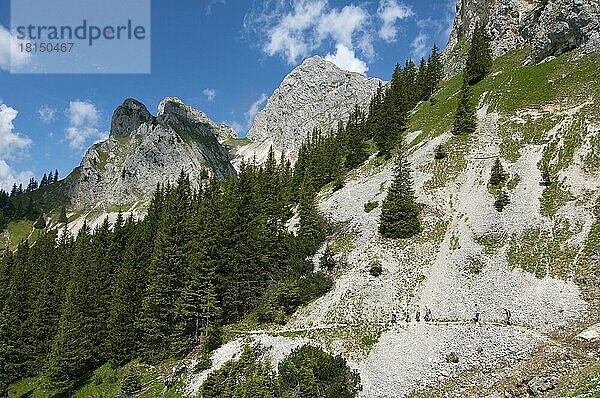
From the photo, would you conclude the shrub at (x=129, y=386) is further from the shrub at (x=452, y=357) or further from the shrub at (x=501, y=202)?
the shrub at (x=501, y=202)

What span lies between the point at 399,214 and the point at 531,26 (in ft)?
228

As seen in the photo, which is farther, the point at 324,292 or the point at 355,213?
the point at 355,213

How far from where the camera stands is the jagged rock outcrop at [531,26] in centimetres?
7331

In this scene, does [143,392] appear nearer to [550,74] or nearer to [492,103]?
[492,103]

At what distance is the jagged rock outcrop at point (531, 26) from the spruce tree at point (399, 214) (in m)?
46.8

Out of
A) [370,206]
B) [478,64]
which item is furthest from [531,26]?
[370,206]

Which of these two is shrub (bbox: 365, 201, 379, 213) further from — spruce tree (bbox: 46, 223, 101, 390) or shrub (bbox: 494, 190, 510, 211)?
spruce tree (bbox: 46, 223, 101, 390)

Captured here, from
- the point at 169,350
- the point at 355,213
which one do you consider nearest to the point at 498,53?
the point at 355,213

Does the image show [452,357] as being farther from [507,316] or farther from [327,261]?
[327,261]

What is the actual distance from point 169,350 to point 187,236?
17792 mm

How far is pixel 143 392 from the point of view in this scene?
42062 mm

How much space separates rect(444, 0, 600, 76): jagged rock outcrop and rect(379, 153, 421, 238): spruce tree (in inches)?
1843

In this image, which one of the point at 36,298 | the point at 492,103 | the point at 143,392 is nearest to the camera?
the point at 143,392

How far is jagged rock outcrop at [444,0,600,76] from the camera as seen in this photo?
73.3 meters
